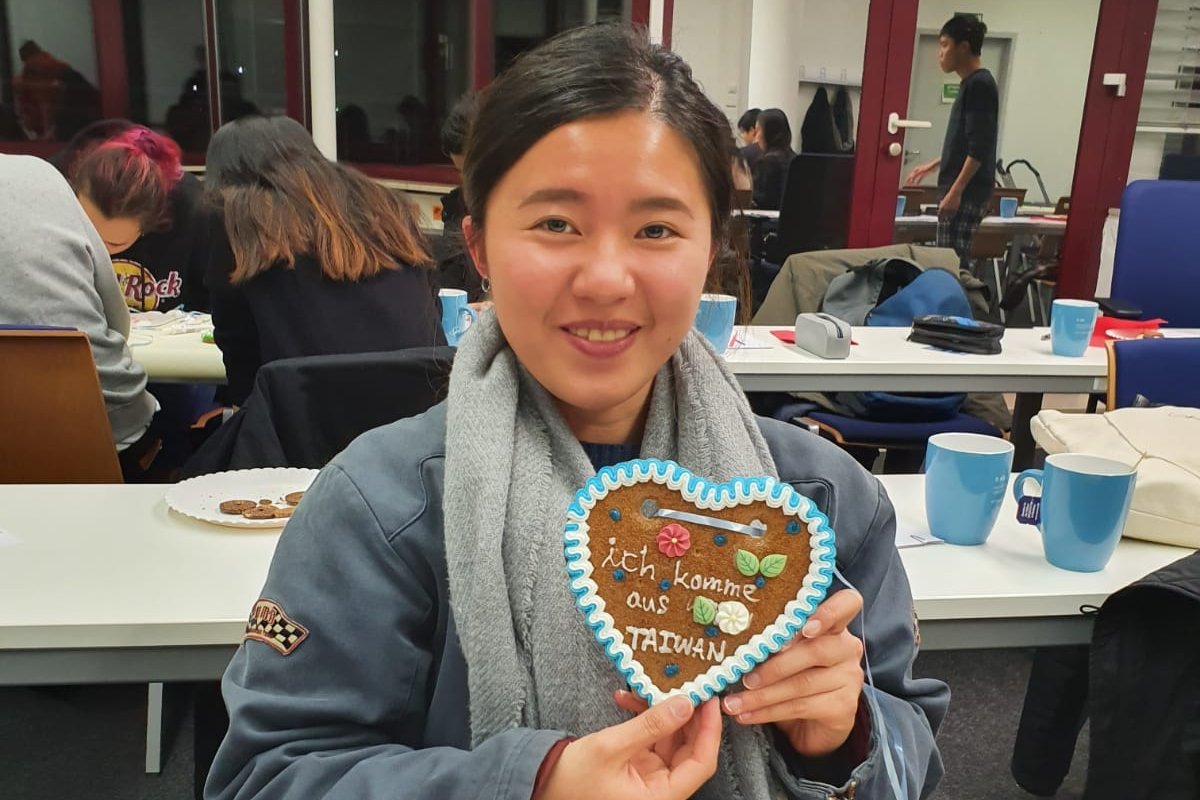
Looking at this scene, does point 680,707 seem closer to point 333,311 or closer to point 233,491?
point 233,491

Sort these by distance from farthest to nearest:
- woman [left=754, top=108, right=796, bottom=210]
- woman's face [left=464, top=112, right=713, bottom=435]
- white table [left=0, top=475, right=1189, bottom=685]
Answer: woman [left=754, top=108, right=796, bottom=210]
white table [left=0, top=475, right=1189, bottom=685]
woman's face [left=464, top=112, right=713, bottom=435]

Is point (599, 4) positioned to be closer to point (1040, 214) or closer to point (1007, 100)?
point (1007, 100)

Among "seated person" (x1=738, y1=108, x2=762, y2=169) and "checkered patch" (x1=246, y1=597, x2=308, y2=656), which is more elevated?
"seated person" (x1=738, y1=108, x2=762, y2=169)

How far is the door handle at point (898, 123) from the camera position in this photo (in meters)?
5.09

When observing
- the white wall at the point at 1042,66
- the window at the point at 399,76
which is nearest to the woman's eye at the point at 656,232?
the white wall at the point at 1042,66

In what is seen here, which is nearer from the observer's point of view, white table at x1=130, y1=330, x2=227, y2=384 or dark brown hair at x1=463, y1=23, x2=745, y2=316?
dark brown hair at x1=463, y1=23, x2=745, y2=316

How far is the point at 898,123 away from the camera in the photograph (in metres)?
5.09

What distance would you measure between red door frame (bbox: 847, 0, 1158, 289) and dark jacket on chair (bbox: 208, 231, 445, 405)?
3410mm

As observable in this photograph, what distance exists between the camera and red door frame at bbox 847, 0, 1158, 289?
5.00 metres

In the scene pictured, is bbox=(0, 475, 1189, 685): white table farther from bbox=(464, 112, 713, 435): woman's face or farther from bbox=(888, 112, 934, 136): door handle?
bbox=(888, 112, 934, 136): door handle

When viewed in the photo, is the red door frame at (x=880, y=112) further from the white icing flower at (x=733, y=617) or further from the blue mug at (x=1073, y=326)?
the white icing flower at (x=733, y=617)

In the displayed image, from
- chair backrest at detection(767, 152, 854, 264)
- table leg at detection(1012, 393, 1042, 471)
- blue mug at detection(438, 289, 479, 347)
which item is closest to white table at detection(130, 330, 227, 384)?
blue mug at detection(438, 289, 479, 347)

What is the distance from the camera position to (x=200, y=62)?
21.4 ft

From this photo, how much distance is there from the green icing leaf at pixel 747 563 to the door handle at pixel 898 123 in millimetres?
4758
